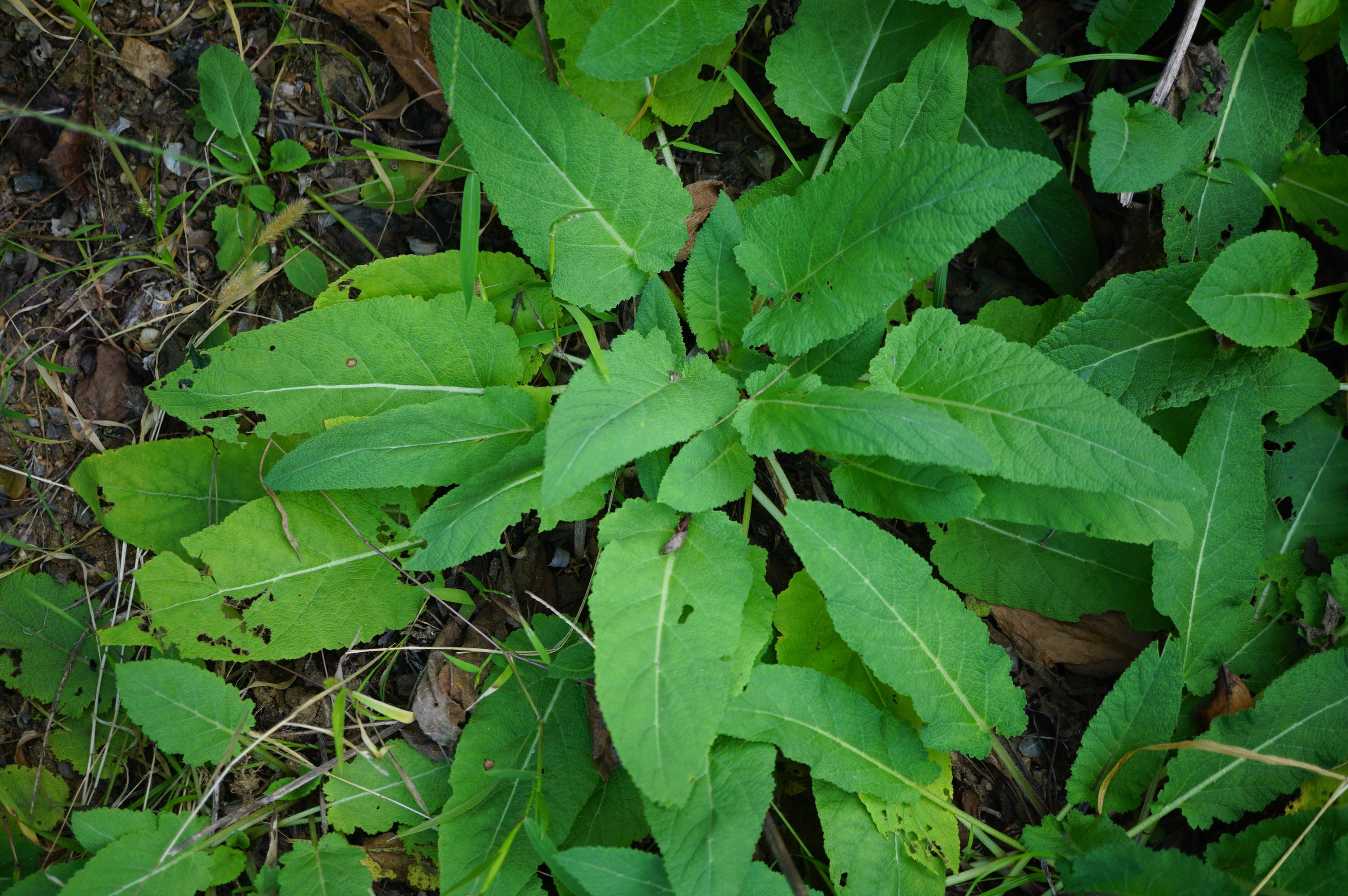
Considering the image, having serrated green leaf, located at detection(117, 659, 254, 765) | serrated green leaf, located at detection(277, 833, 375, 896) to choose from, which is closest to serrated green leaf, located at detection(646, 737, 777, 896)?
serrated green leaf, located at detection(277, 833, 375, 896)

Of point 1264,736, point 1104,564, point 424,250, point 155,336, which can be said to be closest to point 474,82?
point 424,250

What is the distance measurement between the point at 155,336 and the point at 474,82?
5.43 ft

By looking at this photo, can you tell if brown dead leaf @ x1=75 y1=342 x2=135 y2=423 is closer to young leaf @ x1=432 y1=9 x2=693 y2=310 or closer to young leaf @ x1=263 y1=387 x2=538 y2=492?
young leaf @ x1=263 y1=387 x2=538 y2=492

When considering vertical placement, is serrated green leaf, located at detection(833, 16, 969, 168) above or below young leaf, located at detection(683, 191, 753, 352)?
above

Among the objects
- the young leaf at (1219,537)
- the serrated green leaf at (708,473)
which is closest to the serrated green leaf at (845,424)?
the serrated green leaf at (708,473)

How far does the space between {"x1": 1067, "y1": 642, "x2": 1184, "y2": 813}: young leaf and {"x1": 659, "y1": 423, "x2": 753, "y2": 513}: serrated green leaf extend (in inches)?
51.0

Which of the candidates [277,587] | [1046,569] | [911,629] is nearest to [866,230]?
[911,629]

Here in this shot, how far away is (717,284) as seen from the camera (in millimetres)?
2551

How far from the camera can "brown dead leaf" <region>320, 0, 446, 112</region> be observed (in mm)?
2916

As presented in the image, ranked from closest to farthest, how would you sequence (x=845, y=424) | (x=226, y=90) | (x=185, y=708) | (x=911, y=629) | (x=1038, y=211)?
1. (x=845, y=424)
2. (x=911, y=629)
3. (x=185, y=708)
4. (x=1038, y=211)
5. (x=226, y=90)

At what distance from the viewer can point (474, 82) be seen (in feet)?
7.90

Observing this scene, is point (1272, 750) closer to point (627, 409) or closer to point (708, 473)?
point (708, 473)

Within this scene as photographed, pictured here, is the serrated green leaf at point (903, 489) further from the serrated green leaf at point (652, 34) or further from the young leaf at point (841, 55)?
the serrated green leaf at point (652, 34)

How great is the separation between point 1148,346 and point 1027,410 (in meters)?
0.61
